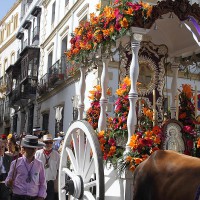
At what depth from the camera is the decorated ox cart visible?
181 inches

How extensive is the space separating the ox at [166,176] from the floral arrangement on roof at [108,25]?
177 cm

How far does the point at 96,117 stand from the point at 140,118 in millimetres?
1423

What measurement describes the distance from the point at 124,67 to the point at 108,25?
1.72m

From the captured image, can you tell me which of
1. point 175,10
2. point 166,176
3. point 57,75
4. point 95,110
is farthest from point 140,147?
point 57,75

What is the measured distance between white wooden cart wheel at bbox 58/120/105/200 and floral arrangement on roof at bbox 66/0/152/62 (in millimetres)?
1315

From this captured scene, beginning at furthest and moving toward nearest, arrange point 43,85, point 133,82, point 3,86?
point 3,86, point 43,85, point 133,82

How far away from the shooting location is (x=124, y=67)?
23.1ft

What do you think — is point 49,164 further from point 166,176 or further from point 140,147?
point 166,176

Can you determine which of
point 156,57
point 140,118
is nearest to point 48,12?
point 156,57

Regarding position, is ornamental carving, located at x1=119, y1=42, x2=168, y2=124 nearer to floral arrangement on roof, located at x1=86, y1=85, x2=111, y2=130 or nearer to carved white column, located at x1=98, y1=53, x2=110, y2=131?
floral arrangement on roof, located at x1=86, y1=85, x2=111, y2=130

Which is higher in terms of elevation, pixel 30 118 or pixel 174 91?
pixel 174 91

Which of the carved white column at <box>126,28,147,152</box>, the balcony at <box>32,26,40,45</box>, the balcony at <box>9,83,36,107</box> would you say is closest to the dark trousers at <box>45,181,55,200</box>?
the carved white column at <box>126,28,147,152</box>

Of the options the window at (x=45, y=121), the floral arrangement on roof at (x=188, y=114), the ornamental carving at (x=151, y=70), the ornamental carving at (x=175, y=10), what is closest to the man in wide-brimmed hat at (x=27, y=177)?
the floral arrangement on roof at (x=188, y=114)

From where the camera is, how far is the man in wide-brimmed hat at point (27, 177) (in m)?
5.09
